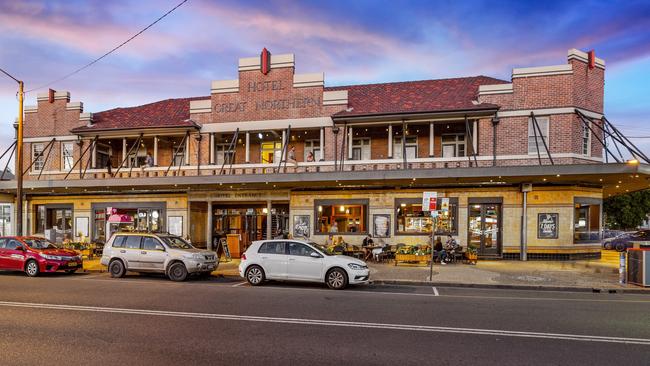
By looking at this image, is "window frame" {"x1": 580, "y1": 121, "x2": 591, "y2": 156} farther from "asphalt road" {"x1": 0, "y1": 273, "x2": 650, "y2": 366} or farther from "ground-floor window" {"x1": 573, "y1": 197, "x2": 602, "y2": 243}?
"asphalt road" {"x1": 0, "y1": 273, "x2": 650, "y2": 366}

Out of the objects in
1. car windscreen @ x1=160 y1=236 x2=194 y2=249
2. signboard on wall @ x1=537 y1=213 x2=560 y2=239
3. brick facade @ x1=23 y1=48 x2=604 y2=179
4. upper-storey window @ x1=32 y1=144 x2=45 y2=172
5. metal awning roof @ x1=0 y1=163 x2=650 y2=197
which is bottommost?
car windscreen @ x1=160 y1=236 x2=194 y2=249

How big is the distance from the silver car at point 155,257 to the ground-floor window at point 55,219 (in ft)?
41.1

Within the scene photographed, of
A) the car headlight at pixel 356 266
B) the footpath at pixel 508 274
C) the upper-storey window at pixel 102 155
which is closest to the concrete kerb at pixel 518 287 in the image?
the footpath at pixel 508 274

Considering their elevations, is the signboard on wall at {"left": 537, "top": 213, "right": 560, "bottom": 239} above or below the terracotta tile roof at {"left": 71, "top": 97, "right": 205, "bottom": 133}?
below

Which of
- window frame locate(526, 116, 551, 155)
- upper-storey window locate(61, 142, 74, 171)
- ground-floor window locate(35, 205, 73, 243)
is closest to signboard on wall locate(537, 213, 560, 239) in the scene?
window frame locate(526, 116, 551, 155)

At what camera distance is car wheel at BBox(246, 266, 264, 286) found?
42.7 ft

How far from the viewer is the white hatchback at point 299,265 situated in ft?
40.2

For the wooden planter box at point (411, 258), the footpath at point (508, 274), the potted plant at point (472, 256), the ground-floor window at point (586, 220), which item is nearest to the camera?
the footpath at point (508, 274)

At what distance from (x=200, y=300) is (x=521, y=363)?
734 cm

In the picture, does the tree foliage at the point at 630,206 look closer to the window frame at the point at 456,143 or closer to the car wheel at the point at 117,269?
the window frame at the point at 456,143

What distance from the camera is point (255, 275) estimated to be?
42.7 feet

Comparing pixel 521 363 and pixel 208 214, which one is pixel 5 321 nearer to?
pixel 521 363

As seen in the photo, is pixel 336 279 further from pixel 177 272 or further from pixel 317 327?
pixel 177 272

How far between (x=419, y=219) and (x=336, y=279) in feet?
29.7
